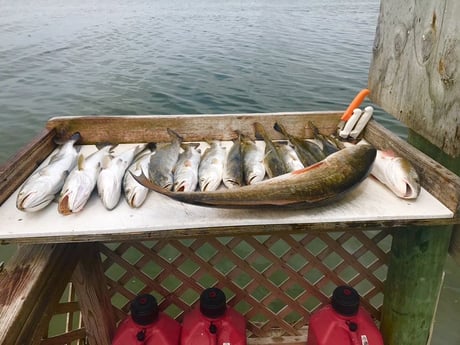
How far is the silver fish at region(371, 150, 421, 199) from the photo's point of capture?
235 centimetres

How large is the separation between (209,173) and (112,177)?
671 mm

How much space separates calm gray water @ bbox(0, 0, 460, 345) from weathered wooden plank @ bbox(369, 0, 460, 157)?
3.60 metres

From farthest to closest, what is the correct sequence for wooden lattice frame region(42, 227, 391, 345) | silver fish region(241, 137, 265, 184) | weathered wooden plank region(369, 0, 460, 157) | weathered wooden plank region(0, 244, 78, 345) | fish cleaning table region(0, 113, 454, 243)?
wooden lattice frame region(42, 227, 391, 345)
silver fish region(241, 137, 265, 184)
weathered wooden plank region(369, 0, 460, 157)
fish cleaning table region(0, 113, 454, 243)
weathered wooden plank region(0, 244, 78, 345)

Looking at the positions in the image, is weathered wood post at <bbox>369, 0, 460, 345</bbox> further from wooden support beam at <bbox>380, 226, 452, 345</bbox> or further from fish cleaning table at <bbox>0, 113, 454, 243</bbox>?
fish cleaning table at <bbox>0, 113, 454, 243</bbox>

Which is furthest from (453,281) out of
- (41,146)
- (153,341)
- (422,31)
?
(41,146)

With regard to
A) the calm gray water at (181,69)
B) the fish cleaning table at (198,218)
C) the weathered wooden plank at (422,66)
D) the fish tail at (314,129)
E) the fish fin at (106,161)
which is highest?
the weathered wooden plank at (422,66)

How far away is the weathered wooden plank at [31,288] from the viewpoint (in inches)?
70.9

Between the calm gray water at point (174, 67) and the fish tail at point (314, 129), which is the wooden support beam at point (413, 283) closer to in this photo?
the fish tail at point (314, 129)

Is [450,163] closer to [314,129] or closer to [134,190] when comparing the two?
[314,129]

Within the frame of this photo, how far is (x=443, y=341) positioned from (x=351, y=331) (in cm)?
282

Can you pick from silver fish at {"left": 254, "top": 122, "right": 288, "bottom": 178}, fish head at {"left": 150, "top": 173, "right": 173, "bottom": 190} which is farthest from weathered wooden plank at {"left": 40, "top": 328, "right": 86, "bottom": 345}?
silver fish at {"left": 254, "top": 122, "right": 288, "bottom": 178}

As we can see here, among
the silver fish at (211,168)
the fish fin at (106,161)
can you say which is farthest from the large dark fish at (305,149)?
the fish fin at (106,161)

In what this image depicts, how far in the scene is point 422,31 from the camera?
2734 millimetres

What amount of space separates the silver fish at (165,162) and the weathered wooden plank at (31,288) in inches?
29.7
